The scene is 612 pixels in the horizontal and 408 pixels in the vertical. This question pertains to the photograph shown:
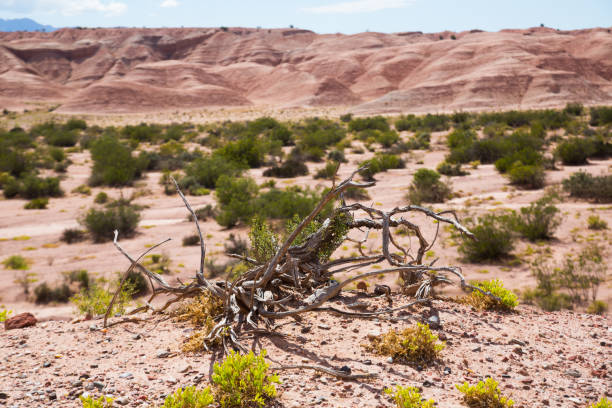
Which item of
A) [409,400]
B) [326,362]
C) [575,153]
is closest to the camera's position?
[409,400]

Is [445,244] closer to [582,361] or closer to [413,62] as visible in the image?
[582,361]

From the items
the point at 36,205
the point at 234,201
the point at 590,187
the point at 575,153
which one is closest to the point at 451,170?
the point at 575,153

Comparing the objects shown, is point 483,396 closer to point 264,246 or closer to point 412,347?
point 412,347

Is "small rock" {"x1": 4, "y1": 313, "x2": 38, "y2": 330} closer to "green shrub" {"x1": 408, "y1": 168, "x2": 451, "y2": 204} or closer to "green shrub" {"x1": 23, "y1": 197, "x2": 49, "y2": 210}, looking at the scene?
"green shrub" {"x1": 408, "y1": 168, "x2": 451, "y2": 204}

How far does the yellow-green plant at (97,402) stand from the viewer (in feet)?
8.66

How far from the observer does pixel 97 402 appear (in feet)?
8.93

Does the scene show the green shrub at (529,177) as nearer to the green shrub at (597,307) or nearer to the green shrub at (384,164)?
the green shrub at (384,164)

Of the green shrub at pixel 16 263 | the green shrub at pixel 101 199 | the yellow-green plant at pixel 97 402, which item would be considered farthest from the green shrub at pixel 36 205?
the yellow-green plant at pixel 97 402

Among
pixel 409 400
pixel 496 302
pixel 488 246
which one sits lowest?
pixel 488 246

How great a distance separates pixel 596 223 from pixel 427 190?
5509 millimetres

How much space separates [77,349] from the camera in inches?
148

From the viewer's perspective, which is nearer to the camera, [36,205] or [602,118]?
[36,205]

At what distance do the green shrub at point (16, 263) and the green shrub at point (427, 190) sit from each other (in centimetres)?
1187

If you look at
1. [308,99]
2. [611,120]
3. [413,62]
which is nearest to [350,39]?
[413,62]
